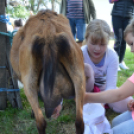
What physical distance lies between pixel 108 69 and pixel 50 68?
1174mm

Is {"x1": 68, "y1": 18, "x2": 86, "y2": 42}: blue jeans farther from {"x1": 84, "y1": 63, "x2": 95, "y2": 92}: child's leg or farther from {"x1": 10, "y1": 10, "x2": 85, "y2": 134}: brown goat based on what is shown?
{"x1": 10, "y1": 10, "x2": 85, "y2": 134}: brown goat

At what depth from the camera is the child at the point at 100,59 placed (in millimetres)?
2180

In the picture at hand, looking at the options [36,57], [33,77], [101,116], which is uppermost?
[36,57]

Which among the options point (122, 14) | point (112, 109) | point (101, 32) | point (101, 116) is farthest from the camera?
point (122, 14)

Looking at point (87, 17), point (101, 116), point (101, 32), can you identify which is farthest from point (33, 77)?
point (87, 17)

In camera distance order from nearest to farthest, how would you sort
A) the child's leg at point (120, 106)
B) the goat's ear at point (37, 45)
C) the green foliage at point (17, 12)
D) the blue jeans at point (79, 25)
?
the goat's ear at point (37, 45)
the child's leg at point (120, 106)
the green foliage at point (17, 12)
the blue jeans at point (79, 25)

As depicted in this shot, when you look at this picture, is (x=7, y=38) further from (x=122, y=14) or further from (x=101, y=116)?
(x=122, y=14)

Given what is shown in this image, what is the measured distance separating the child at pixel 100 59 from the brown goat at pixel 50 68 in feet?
1.97

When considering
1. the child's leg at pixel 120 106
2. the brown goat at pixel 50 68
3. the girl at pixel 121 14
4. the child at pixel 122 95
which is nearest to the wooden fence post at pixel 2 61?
the brown goat at pixel 50 68

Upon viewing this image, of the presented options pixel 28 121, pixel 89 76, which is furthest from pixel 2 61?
pixel 89 76

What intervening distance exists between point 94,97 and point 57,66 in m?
0.58

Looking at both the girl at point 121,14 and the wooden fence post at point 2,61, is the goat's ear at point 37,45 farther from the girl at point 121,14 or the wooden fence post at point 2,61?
the girl at point 121,14

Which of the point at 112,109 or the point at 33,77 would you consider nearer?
the point at 33,77

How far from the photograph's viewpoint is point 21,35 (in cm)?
A: 200
